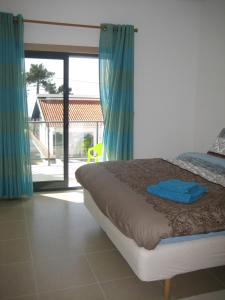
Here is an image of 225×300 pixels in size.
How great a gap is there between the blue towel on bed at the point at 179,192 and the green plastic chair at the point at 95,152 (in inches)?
94.8

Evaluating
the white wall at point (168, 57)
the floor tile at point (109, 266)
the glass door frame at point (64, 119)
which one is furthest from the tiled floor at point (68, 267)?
the white wall at point (168, 57)

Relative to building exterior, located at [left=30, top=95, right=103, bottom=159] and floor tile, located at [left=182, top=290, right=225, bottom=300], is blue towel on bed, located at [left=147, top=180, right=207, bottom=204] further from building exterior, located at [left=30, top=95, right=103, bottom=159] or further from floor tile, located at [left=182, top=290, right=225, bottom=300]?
building exterior, located at [left=30, top=95, right=103, bottom=159]

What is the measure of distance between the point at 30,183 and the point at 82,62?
1919 millimetres

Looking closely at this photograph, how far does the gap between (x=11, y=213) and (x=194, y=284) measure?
7.57 ft

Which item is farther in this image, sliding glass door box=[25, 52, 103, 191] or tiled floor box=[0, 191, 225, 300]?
sliding glass door box=[25, 52, 103, 191]

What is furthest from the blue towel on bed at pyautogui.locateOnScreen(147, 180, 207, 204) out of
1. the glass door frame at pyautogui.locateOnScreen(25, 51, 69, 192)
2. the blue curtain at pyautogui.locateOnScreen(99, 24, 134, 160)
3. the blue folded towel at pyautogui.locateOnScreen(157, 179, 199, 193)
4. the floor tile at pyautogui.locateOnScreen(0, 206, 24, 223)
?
the glass door frame at pyautogui.locateOnScreen(25, 51, 69, 192)

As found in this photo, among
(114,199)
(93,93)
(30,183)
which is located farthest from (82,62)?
(114,199)

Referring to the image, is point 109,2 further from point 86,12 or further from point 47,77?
point 47,77

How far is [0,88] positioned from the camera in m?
3.89

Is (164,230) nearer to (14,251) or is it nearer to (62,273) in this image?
(62,273)

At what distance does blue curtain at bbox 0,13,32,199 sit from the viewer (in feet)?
12.6

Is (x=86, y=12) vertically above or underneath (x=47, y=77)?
above

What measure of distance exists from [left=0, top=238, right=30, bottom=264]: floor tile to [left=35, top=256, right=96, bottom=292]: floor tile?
8.1 inches

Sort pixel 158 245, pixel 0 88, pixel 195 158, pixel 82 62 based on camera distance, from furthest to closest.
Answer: pixel 82 62
pixel 0 88
pixel 195 158
pixel 158 245
